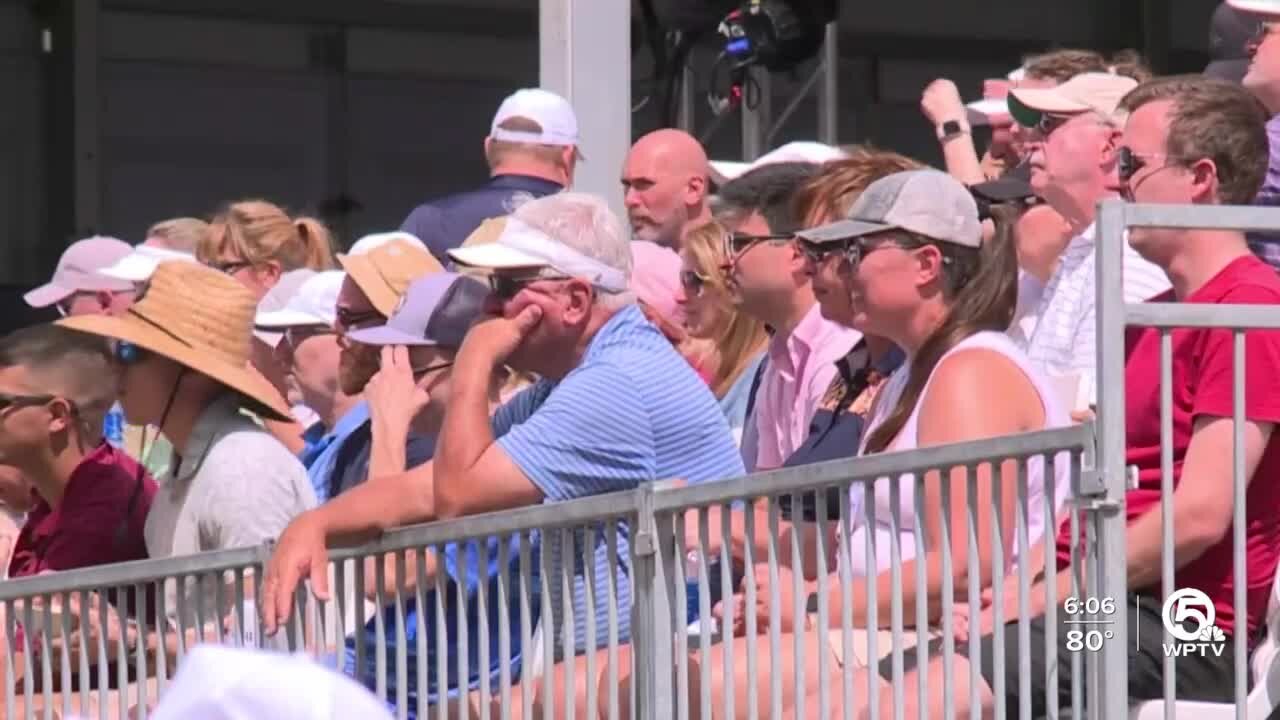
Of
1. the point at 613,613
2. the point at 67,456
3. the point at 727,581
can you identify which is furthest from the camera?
the point at 67,456

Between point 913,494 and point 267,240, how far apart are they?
4250mm

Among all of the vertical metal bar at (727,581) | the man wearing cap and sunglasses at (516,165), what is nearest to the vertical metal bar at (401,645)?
the vertical metal bar at (727,581)

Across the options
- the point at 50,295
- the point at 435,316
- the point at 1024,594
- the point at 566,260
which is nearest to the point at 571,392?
the point at 566,260

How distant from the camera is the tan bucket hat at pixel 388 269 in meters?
6.21

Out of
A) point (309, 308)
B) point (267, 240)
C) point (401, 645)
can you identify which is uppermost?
point (267, 240)

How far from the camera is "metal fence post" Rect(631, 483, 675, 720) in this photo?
4.34m

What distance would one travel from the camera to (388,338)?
5.83 meters

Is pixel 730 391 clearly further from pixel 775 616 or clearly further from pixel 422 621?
pixel 775 616

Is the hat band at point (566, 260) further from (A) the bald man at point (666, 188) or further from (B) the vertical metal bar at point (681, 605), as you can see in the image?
(A) the bald man at point (666, 188)

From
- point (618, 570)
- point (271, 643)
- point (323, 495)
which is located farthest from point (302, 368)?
point (618, 570)

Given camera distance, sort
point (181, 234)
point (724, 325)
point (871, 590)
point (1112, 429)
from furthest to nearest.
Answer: point (181, 234) → point (724, 325) → point (871, 590) → point (1112, 429)

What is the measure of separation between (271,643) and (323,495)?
125 cm

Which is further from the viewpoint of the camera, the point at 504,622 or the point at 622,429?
the point at 622,429

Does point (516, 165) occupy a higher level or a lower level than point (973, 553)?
higher
